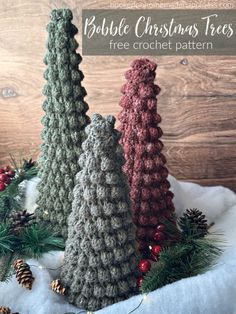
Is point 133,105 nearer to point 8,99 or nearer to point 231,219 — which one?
point 231,219

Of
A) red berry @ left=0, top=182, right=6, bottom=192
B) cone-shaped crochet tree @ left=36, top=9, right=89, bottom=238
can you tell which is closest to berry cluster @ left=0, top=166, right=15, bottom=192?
red berry @ left=0, top=182, right=6, bottom=192

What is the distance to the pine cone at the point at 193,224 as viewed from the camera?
26.8 inches

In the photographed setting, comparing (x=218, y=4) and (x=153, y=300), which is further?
(x=218, y=4)

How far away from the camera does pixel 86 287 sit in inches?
22.9

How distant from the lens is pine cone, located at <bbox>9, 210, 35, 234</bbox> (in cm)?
69

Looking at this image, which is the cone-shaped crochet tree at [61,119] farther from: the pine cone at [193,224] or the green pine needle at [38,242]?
the pine cone at [193,224]

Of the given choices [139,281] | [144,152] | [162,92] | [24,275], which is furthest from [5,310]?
[162,92]

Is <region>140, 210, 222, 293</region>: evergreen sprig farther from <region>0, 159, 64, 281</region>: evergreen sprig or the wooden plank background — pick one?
the wooden plank background

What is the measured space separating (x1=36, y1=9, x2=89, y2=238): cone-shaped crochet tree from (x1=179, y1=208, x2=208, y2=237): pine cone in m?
0.16

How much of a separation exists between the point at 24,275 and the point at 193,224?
0.81 ft

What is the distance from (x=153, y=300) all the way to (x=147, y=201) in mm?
160

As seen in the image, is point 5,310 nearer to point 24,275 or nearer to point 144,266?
point 24,275

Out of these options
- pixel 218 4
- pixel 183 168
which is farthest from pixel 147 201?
pixel 218 4

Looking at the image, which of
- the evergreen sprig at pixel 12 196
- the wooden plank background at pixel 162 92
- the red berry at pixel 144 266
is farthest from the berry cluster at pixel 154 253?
the wooden plank background at pixel 162 92
